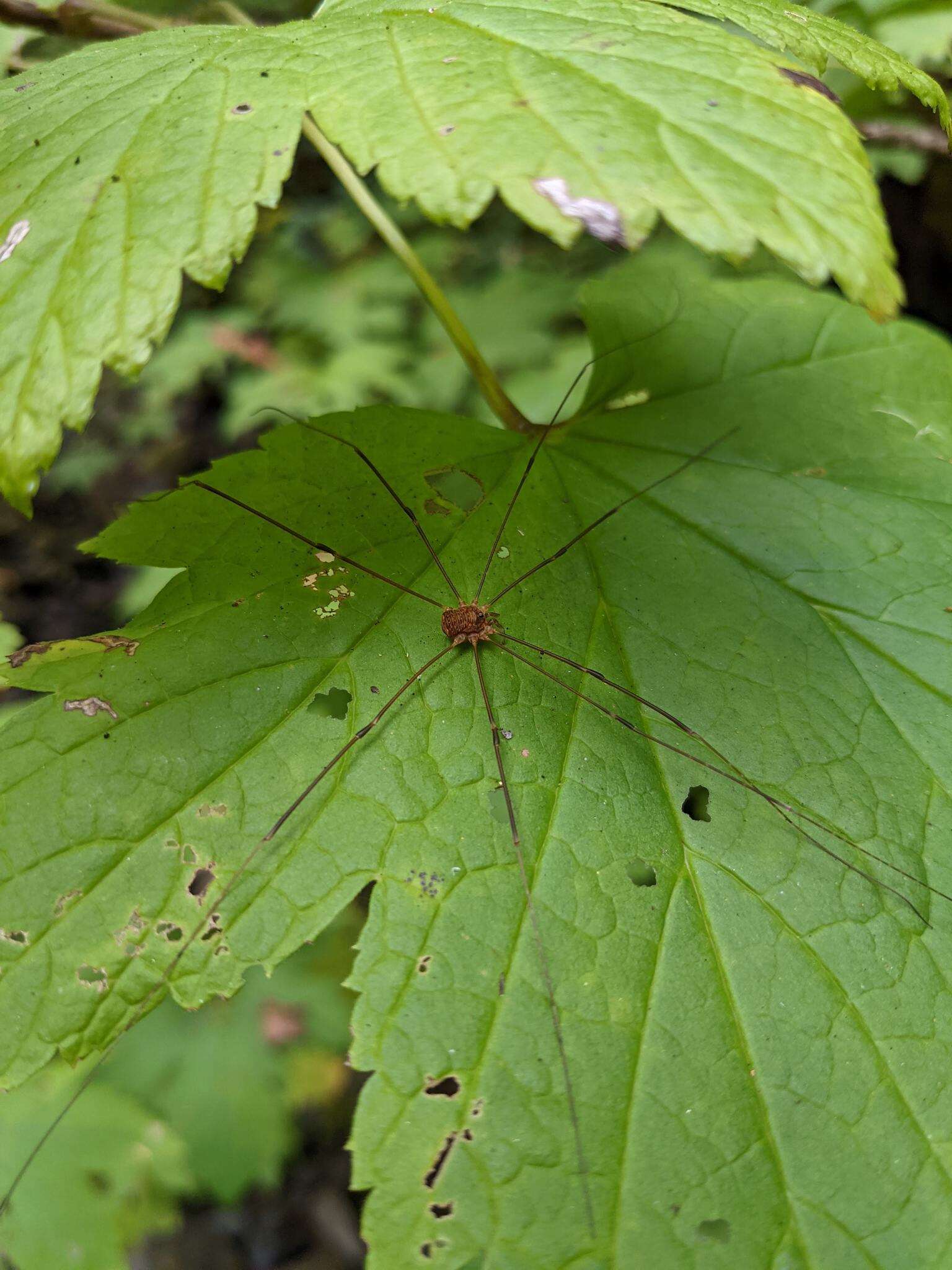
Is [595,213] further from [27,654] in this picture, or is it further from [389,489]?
[27,654]

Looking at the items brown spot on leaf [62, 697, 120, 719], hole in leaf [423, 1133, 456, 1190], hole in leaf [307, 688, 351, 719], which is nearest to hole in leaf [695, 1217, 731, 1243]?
hole in leaf [423, 1133, 456, 1190]

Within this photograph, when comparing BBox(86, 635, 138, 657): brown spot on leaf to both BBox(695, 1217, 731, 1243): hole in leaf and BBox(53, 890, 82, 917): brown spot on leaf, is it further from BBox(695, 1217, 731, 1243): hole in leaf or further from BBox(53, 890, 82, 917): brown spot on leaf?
BBox(695, 1217, 731, 1243): hole in leaf

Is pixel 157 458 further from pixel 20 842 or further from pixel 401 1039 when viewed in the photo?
pixel 401 1039

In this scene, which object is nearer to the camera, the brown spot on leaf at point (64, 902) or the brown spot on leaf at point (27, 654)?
the brown spot on leaf at point (64, 902)

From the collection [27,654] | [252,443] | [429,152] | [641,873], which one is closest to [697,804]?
[641,873]

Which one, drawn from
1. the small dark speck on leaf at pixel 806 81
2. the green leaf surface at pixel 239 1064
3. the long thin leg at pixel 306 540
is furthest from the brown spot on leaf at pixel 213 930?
the green leaf surface at pixel 239 1064

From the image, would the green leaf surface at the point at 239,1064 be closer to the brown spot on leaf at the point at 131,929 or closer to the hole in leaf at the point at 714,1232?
the brown spot on leaf at the point at 131,929
